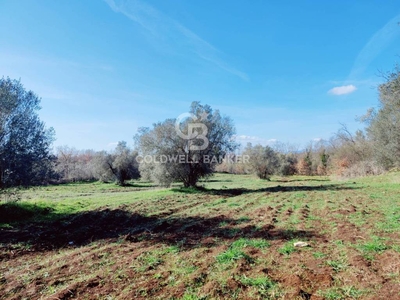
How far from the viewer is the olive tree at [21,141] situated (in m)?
12.0

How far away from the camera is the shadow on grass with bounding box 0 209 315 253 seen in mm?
6547

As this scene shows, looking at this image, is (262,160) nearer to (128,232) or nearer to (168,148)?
(168,148)

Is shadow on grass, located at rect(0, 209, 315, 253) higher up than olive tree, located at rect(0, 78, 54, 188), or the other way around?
olive tree, located at rect(0, 78, 54, 188)

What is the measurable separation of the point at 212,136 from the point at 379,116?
14.1 meters

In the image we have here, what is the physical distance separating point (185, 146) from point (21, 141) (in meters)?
12.2

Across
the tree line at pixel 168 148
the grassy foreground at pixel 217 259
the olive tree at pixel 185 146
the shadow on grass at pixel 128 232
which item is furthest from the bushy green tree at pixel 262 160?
the shadow on grass at pixel 128 232

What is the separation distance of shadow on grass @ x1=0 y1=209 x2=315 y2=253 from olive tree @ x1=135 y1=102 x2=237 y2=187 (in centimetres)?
1009

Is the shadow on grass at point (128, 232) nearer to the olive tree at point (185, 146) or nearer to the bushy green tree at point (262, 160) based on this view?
the olive tree at point (185, 146)

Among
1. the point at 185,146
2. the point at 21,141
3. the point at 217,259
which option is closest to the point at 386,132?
the point at 185,146

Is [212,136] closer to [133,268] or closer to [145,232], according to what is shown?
[145,232]

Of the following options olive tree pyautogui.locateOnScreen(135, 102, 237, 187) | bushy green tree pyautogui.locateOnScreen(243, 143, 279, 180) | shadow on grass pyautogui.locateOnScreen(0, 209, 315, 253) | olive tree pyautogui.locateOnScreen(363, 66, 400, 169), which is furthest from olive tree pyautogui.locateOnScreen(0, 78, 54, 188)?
bushy green tree pyautogui.locateOnScreen(243, 143, 279, 180)

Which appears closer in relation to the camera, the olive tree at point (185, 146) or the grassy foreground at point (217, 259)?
the grassy foreground at point (217, 259)

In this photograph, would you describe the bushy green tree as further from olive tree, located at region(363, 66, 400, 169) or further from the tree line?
olive tree, located at region(363, 66, 400, 169)

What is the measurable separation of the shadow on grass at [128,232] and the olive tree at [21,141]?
2891 mm
